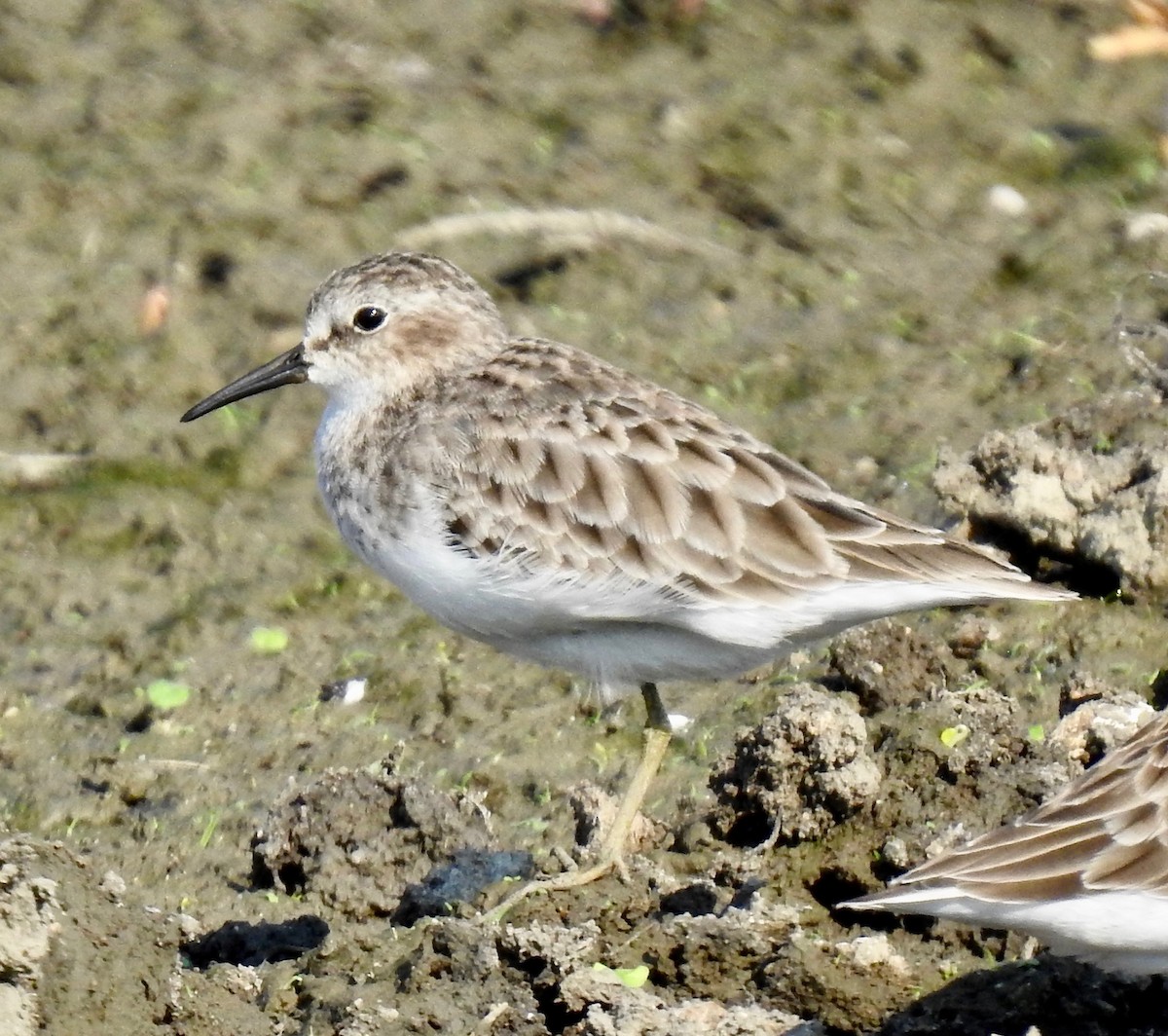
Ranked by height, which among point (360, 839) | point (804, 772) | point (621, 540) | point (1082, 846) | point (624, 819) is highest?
point (1082, 846)

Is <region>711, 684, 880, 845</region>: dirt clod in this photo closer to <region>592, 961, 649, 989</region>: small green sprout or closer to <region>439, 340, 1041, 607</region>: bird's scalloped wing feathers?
<region>439, 340, 1041, 607</region>: bird's scalloped wing feathers

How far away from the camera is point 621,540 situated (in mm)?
6195

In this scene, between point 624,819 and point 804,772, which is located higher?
point 804,772

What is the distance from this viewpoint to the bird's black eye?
6996 millimetres

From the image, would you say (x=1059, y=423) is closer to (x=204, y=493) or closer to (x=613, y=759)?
(x=613, y=759)

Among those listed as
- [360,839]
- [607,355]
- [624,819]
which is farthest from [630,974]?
[607,355]

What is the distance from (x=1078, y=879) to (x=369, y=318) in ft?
10.8

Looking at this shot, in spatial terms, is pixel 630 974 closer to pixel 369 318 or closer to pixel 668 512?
pixel 668 512

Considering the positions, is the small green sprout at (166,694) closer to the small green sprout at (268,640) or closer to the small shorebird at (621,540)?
the small green sprout at (268,640)

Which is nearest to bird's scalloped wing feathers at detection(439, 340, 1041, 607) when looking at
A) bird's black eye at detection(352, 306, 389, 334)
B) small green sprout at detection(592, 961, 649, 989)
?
bird's black eye at detection(352, 306, 389, 334)

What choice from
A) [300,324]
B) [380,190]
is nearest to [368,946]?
[300,324]

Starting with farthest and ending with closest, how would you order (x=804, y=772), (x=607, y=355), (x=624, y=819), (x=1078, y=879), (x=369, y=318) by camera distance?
(x=607, y=355), (x=369, y=318), (x=624, y=819), (x=804, y=772), (x=1078, y=879)

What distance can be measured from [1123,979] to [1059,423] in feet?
10.9

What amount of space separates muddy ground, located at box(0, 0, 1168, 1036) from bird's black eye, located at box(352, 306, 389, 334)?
1.35m
